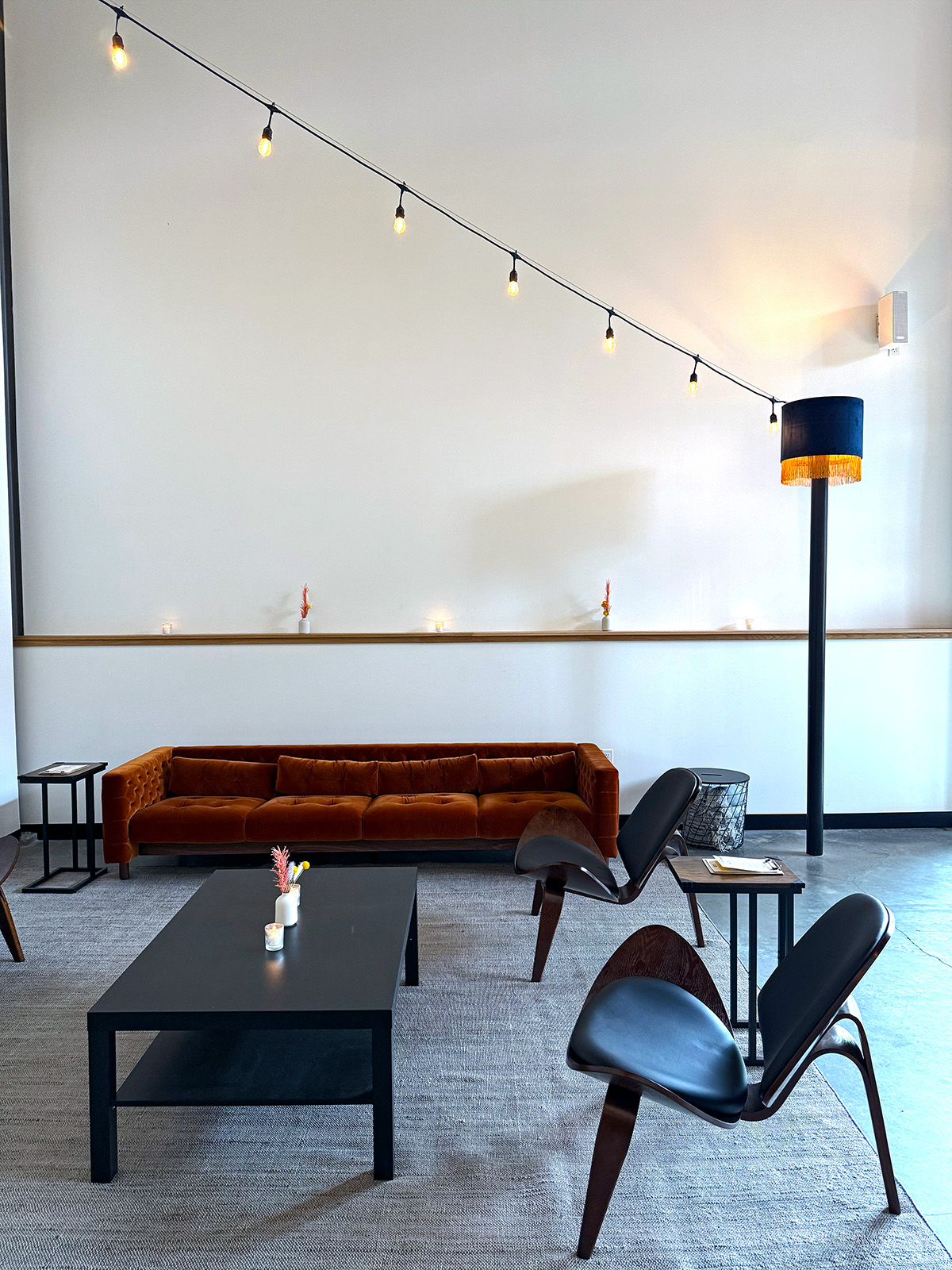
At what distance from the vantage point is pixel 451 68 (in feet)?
17.2

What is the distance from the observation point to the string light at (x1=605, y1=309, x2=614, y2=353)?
522 cm

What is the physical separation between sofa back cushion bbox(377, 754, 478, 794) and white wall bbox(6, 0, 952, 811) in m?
0.43

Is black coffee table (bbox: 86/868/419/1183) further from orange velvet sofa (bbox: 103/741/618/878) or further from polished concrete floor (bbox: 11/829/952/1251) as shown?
orange velvet sofa (bbox: 103/741/618/878)

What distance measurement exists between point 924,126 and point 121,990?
6537 mm

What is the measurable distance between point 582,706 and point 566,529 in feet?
3.77

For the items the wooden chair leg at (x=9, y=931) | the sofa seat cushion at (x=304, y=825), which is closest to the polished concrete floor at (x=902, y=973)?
the sofa seat cushion at (x=304, y=825)

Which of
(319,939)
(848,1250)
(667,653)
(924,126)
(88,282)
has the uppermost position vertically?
(924,126)

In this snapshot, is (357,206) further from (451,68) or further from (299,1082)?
(299,1082)

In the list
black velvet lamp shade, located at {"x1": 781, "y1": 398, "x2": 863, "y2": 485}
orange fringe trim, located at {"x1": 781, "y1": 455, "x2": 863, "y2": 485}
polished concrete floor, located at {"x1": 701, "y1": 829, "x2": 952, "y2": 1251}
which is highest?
black velvet lamp shade, located at {"x1": 781, "y1": 398, "x2": 863, "y2": 485}

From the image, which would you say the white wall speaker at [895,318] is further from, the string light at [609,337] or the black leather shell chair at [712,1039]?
the black leather shell chair at [712,1039]

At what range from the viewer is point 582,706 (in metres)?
5.30

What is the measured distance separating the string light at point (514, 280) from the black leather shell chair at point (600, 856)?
318 cm

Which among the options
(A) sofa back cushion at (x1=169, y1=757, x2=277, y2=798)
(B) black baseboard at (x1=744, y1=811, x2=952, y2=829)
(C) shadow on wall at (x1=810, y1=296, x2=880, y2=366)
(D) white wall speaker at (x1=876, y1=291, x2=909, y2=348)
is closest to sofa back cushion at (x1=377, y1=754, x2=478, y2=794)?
(A) sofa back cushion at (x1=169, y1=757, x2=277, y2=798)

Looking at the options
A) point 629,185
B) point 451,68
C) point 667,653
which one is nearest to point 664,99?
point 629,185
